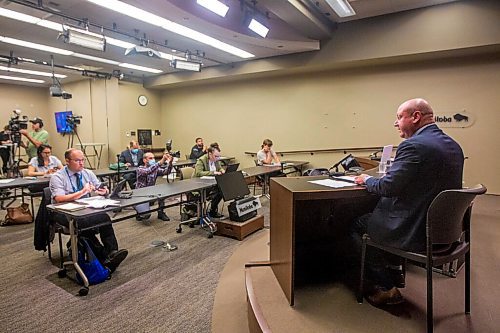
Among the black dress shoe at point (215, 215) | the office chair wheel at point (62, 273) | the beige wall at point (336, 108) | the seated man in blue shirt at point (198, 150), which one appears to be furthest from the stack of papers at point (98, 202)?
the beige wall at point (336, 108)

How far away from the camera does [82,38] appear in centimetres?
478

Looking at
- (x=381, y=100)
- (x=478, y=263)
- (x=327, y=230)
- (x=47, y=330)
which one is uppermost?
(x=381, y=100)

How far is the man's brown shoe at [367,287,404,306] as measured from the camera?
6.34ft

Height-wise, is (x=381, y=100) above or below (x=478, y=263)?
above

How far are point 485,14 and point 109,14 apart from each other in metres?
6.10

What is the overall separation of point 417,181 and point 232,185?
2845 mm

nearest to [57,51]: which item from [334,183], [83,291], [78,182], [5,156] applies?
[5,156]

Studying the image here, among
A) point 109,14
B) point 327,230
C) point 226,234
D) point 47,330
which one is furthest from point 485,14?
point 47,330

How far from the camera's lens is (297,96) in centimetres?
793

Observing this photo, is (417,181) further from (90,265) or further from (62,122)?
(62,122)

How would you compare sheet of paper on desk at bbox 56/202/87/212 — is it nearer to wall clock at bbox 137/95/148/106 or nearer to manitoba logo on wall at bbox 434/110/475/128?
manitoba logo on wall at bbox 434/110/475/128

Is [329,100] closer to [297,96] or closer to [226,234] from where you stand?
[297,96]

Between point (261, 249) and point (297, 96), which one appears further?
point (297, 96)

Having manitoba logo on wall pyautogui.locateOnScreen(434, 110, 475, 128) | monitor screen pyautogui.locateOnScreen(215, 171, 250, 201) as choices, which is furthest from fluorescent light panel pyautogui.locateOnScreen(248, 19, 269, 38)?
manitoba logo on wall pyautogui.locateOnScreen(434, 110, 475, 128)
